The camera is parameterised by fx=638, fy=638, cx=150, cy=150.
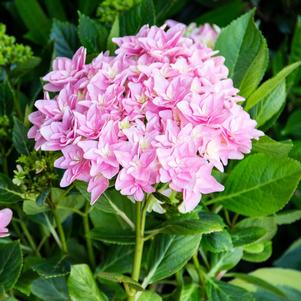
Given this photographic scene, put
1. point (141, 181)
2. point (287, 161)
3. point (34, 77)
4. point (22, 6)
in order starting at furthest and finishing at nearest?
point (22, 6) < point (34, 77) < point (287, 161) < point (141, 181)

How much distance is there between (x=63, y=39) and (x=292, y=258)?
0.50 meters

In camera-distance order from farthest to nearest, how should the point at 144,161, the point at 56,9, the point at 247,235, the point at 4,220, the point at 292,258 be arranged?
the point at 56,9
the point at 292,258
the point at 247,235
the point at 4,220
the point at 144,161

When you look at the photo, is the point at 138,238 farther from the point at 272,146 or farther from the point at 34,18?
the point at 34,18

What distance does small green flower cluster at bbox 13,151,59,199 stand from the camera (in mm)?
696

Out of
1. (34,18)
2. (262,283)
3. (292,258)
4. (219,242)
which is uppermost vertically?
(34,18)

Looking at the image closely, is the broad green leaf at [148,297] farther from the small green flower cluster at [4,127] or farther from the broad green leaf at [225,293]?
the small green flower cluster at [4,127]

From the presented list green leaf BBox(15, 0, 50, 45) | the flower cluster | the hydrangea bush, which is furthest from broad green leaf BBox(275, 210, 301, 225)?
green leaf BBox(15, 0, 50, 45)

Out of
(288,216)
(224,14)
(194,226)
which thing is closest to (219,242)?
(194,226)

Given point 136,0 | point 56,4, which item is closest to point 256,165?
point 136,0

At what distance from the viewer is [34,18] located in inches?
43.3

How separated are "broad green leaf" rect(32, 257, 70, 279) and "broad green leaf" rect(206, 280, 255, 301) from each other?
0.59 feet

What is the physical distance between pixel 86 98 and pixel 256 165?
0.76ft

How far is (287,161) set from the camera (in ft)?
2.35

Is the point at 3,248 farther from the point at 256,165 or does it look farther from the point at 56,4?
the point at 56,4
